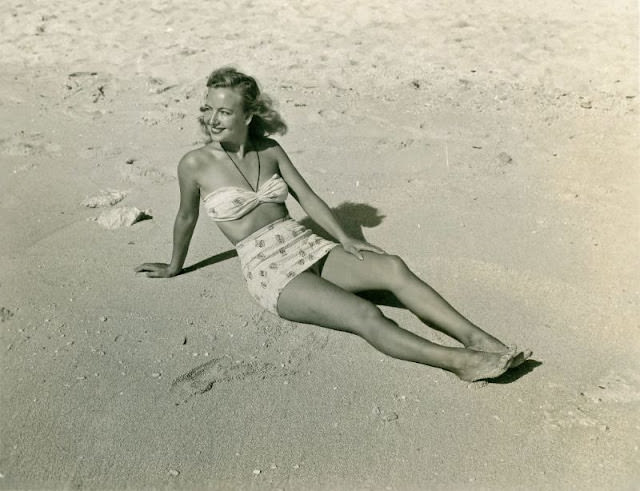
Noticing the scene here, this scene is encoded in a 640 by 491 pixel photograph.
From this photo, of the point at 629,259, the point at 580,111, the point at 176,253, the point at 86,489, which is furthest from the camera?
the point at 580,111

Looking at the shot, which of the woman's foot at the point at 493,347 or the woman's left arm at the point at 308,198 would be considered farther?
the woman's left arm at the point at 308,198

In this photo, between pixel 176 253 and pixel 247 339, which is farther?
pixel 176 253

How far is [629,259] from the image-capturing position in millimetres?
3832

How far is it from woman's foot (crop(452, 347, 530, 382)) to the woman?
3 cm

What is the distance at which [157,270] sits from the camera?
3660 millimetres

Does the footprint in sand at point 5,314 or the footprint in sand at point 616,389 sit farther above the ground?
the footprint in sand at point 616,389

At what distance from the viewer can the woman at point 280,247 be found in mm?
2949

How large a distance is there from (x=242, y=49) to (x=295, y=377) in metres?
4.50

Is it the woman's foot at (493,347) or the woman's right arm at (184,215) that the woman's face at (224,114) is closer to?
the woman's right arm at (184,215)

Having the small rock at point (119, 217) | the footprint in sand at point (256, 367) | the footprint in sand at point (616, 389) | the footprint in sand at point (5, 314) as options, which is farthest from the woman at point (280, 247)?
the footprint in sand at point (5, 314)

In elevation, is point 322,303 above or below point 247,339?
above

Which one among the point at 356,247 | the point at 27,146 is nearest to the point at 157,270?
the point at 356,247

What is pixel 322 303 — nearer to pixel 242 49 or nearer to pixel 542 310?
pixel 542 310

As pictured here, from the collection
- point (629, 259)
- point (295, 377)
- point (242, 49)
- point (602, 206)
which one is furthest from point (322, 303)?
point (242, 49)
